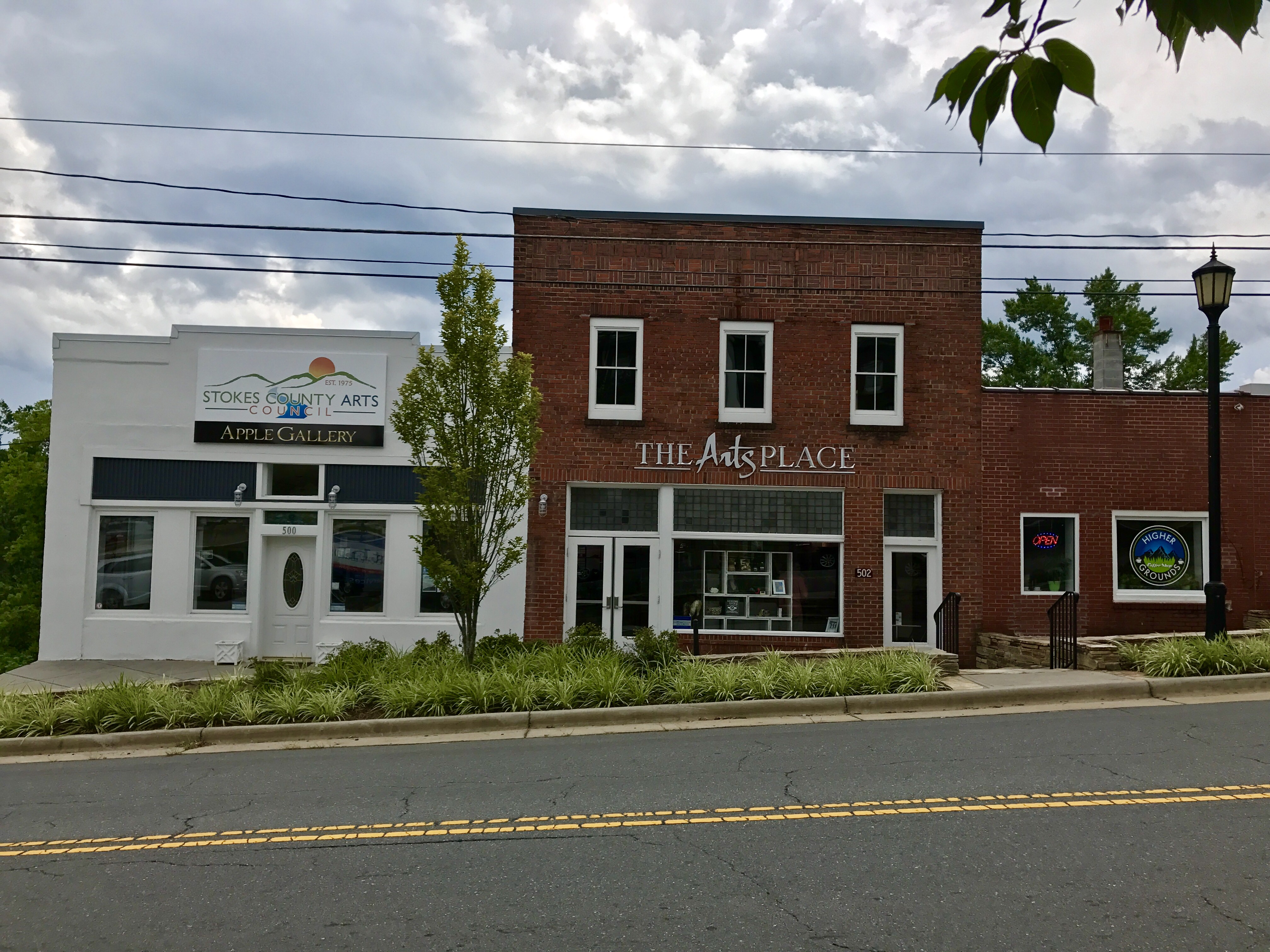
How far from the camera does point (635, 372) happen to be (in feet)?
51.9

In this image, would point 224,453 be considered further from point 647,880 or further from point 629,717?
point 647,880

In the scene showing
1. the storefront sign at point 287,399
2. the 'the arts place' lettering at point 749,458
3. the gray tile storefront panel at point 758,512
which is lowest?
the gray tile storefront panel at point 758,512

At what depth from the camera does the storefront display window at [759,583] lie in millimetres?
15750

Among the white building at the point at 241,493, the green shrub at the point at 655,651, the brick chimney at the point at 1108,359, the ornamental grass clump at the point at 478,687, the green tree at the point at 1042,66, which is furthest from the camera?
the brick chimney at the point at 1108,359

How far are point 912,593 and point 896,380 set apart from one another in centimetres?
344

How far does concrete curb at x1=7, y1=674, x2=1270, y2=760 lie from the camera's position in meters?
10.1

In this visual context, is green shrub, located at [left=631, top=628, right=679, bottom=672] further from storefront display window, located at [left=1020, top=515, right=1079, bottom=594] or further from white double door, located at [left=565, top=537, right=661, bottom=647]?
storefront display window, located at [left=1020, top=515, right=1079, bottom=594]

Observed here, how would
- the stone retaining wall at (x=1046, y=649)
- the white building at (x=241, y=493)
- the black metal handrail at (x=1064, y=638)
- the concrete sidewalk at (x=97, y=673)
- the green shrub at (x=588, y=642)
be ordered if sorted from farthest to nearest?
the white building at (x=241, y=493) < the concrete sidewalk at (x=97, y=673) < the black metal handrail at (x=1064, y=638) < the stone retaining wall at (x=1046, y=649) < the green shrub at (x=588, y=642)

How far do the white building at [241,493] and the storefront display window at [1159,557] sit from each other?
9.99 m

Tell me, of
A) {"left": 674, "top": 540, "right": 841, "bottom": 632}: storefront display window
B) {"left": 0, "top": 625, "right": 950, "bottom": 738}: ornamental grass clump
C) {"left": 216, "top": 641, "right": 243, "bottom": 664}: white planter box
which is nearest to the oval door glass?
{"left": 216, "top": 641, "right": 243, "bottom": 664}: white planter box

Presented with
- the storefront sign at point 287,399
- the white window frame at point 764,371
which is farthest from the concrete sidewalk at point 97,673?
the white window frame at point 764,371

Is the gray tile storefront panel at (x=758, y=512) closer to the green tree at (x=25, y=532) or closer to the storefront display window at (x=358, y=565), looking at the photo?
the storefront display window at (x=358, y=565)

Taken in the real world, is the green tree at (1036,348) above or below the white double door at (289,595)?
above

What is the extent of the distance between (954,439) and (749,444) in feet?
10.8
